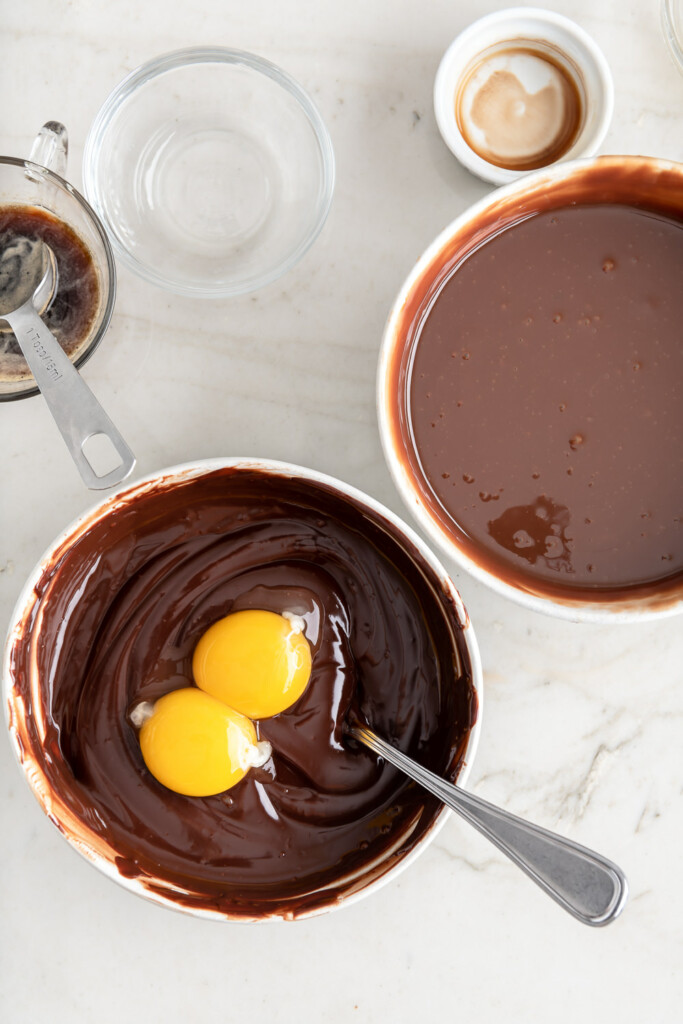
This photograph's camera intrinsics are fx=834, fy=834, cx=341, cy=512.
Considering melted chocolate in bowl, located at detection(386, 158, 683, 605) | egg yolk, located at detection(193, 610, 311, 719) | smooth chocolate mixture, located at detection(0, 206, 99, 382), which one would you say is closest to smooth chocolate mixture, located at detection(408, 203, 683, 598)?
melted chocolate in bowl, located at detection(386, 158, 683, 605)

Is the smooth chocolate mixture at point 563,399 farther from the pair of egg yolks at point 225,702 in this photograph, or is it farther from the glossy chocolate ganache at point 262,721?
the pair of egg yolks at point 225,702

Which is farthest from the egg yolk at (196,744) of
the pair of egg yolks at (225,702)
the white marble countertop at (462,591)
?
the white marble countertop at (462,591)

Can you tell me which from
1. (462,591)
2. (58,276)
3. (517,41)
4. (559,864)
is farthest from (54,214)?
(559,864)

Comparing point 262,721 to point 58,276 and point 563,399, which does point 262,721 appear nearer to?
point 563,399

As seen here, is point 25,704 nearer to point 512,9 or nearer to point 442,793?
point 442,793

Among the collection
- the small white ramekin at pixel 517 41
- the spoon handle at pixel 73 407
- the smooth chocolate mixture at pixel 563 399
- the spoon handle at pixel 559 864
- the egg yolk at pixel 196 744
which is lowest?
the spoon handle at pixel 559 864

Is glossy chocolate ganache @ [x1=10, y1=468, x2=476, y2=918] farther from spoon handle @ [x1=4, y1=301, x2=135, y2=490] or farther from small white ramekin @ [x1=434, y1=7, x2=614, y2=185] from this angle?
small white ramekin @ [x1=434, y1=7, x2=614, y2=185]
